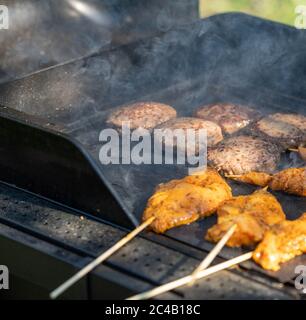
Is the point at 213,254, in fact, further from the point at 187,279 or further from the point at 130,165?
the point at 130,165

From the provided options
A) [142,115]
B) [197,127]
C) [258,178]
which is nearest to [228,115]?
[197,127]

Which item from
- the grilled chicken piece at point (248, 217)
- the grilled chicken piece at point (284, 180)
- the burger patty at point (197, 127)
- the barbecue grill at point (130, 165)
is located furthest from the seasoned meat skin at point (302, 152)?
the grilled chicken piece at point (248, 217)

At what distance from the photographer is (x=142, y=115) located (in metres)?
5.05

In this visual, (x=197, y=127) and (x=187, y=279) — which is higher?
(x=197, y=127)

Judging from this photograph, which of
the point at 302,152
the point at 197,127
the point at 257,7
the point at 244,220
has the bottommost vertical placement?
the point at 244,220

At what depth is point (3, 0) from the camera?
5.69 meters

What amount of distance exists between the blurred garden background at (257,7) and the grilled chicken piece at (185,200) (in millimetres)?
5987

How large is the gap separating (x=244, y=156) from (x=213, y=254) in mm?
1333

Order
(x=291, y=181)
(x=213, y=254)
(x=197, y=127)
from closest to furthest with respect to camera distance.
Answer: (x=213, y=254), (x=291, y=181), (x=197, y=127)

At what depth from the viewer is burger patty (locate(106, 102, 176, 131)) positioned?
4957mm
